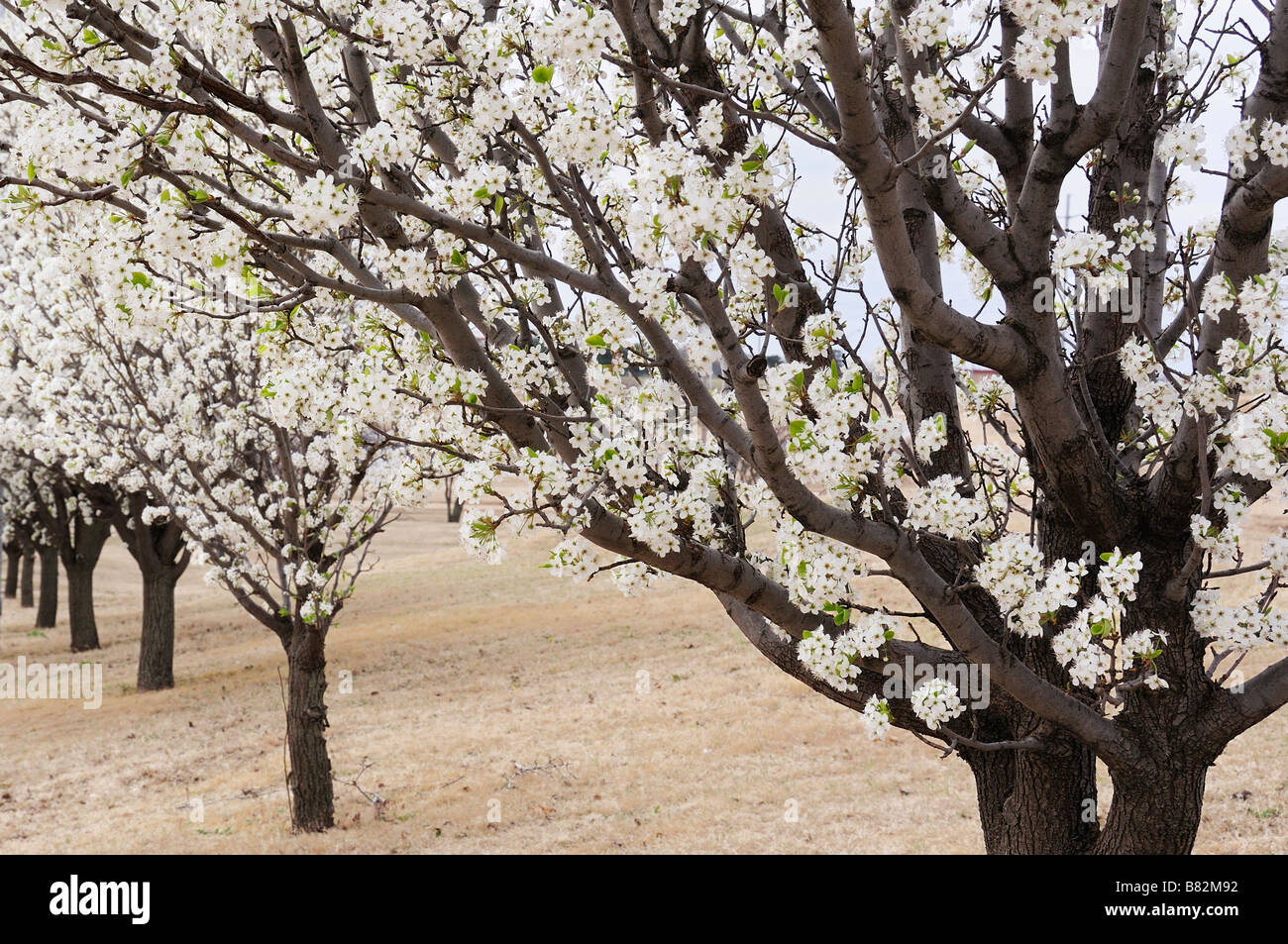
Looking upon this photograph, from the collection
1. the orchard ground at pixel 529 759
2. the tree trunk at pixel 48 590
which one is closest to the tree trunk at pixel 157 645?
the orchard ground at pixel 529 759

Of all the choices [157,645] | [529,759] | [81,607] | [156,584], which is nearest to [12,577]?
[81,607]

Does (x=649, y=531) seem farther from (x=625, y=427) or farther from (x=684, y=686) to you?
(x=684, y=686)

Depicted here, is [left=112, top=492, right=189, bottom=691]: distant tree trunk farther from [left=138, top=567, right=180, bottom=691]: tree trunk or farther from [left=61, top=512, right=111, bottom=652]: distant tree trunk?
[left=61, top=512, right=111, bottom=652]: distant tree trunk

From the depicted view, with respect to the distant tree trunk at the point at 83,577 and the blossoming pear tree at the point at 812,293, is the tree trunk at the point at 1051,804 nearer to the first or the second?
the blossoming pear tree at the point at 812,293

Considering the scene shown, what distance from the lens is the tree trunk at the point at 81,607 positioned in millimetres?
26375

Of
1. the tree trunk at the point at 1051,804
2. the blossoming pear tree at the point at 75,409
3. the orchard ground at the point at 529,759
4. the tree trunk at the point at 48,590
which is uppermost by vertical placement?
the blossoming pear tree at the point at 75,409

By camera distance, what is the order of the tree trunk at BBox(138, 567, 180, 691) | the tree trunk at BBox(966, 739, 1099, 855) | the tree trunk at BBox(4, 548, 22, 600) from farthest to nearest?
the tree trunk at BBox(4, 548, 22, 600) → the tree trunk at BBox(138, 567, 180, 691) → the tree trunk at BBox(966, 739, 1099, 855)

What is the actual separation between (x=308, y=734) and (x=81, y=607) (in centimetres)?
1760

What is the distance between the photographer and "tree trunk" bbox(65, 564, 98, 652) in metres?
26.4

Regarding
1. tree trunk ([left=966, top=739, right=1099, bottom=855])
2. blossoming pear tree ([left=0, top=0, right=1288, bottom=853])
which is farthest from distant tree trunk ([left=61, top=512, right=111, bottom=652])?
tree trunk ([left=966, top=739, right=1099, bottom=855])

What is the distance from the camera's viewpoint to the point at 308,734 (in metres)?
12.4

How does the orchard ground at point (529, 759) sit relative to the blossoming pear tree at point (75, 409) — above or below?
below

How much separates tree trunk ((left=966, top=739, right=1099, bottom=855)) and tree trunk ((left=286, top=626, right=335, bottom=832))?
28.2ft

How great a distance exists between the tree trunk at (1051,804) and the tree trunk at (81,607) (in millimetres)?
26269
